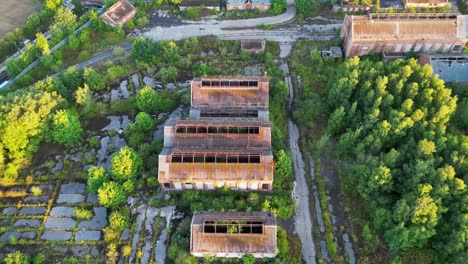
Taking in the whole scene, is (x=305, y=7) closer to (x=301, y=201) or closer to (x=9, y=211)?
(x=301, y=201)

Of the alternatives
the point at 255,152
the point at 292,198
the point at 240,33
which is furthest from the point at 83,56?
the point at 292,198

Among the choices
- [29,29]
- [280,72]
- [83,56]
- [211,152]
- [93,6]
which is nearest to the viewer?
[211,152]

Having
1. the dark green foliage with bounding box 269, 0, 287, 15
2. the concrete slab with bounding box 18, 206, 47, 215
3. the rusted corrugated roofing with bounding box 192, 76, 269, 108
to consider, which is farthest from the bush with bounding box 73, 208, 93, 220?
the dark green foliage with bounding box 269, 0, 287, 15

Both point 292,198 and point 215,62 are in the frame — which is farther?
point 215,62

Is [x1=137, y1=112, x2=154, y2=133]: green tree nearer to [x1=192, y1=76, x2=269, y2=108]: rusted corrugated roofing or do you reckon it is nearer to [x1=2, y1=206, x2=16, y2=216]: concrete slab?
[x1=192, y1=76, x2=269, y2=108]: rusted corrugated roofing

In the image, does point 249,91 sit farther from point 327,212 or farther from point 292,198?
point 327,212

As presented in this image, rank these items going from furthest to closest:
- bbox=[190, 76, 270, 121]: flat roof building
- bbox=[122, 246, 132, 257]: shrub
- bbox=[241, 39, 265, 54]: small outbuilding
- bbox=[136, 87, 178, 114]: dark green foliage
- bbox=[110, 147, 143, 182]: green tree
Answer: bbox=[241, 39, 265, 54]: small outbuilding, bbox=[136, 87, 178, 114]: dark green foliage, bbox=[190, 76, 270, 121]: flat roof building, bbox=[110, 147, 143, 182]: green tree, bbox=[122, 246, 132, 257]: shrub
